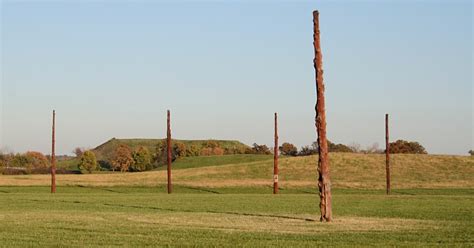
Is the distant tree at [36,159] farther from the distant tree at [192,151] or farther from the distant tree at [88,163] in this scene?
the distant tree at [192,151]

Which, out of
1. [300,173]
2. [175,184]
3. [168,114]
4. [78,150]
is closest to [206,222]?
[168,114]

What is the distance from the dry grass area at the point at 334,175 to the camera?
78.4 metres

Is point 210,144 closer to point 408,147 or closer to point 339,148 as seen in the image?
point 339,148

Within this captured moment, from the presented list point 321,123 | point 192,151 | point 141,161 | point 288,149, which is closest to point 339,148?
point 288,149

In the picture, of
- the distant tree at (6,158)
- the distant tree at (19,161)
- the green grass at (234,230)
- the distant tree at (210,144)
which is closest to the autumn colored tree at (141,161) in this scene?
the distant tree at (6,158)

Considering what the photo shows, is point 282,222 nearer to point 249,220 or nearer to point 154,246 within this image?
point 249,220

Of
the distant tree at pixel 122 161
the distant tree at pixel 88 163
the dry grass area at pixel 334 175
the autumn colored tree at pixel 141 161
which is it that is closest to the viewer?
the dry grass area at pixel 334 175

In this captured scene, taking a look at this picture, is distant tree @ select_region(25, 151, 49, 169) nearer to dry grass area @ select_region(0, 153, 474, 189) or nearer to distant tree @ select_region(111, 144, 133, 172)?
distant tree @ select_region(111, 144, 133, 172)

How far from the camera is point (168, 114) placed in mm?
62688

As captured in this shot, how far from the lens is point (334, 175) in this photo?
276 feet

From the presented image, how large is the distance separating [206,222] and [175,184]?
55110 mm

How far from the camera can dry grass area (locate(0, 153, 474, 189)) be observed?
257 ft

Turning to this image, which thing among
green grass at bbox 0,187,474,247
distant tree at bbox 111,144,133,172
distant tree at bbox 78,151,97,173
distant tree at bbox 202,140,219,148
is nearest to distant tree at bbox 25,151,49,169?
distant tree at bbox 111,144,133,172

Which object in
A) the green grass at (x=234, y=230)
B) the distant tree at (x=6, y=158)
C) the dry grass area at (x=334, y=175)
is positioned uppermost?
the distant tree at (x=6, y=158)
